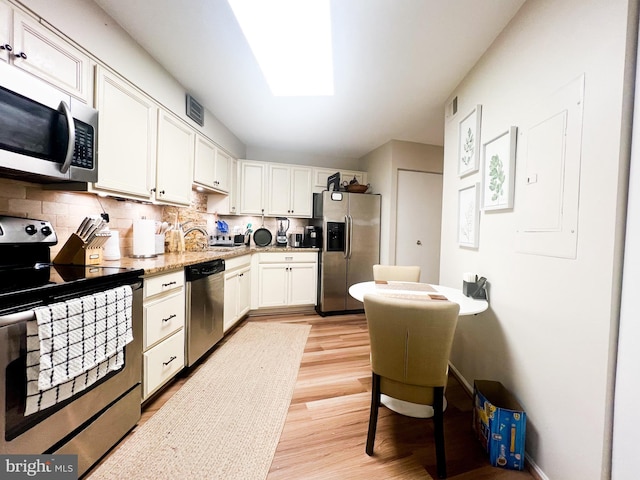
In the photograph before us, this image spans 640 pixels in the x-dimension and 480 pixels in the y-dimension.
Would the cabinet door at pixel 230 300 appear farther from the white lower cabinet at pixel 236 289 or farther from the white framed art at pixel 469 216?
the white framed art at pixel 469 216

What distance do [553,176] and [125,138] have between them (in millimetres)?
2620

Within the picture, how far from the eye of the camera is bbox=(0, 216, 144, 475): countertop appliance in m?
0.89

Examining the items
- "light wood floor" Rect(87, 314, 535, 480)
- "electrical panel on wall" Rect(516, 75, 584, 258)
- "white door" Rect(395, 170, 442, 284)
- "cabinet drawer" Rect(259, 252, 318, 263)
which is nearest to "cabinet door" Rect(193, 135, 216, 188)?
"cabinet drawer" Rect(259, 252, 318, 263)

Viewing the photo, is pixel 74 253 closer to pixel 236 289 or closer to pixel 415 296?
pixel 236 289

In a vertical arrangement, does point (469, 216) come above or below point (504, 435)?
above

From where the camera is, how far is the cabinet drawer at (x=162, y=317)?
1.56 meters

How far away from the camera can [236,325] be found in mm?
3105

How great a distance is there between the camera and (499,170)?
1.58m

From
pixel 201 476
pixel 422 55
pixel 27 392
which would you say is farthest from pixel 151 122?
pixel 201 476

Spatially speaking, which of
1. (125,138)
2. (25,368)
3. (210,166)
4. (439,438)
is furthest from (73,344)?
(210,166)

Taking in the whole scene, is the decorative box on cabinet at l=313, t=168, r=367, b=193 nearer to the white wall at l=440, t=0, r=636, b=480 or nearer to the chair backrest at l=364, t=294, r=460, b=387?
the white wall at l=440, t=0, r=636, b=480

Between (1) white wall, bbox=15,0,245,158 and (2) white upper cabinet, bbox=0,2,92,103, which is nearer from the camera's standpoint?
(2) white upper cabinet, bbox=0,2,92,103

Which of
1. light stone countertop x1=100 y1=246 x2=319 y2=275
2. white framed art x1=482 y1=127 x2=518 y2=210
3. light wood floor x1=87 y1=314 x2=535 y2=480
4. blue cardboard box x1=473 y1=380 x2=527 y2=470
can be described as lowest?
light wood floor x1=87 y1=314 x2=535 y2=480

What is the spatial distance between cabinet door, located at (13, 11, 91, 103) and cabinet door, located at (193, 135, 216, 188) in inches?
46.4
